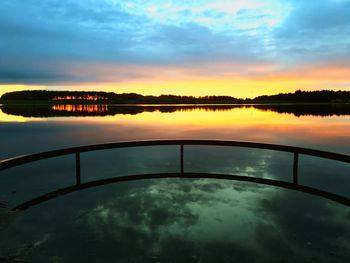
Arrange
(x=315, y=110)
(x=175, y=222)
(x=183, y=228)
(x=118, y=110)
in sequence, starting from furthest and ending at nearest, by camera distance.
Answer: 1. (x=118, y=110)
2. (x=315, y=110)
3. (x=175, y=222)
4. (x=183, y=228)

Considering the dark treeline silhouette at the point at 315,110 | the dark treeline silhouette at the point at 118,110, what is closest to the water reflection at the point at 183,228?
the dark treeline silhouette at the point at 118,110

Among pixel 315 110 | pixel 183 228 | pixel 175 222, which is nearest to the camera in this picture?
pixel 183 228

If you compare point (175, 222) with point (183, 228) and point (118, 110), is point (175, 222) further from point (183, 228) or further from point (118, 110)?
point (118, 110)

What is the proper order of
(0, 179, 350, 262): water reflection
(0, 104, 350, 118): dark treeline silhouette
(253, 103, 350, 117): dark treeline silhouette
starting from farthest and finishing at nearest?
(0, 104, 350, 118): dark treeline silhouette, (253, 103, 350, 117): dark treeline silhouette, (0, 179, 350, 262): water reflection

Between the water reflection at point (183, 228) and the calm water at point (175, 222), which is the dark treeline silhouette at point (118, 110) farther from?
the water reflection at point (183, 228)

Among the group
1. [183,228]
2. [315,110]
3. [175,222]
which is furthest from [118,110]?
[183,228]

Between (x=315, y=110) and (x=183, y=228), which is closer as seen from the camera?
(x=183, y=228)

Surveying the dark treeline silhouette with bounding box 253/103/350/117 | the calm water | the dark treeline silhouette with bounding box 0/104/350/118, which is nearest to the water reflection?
the calm water

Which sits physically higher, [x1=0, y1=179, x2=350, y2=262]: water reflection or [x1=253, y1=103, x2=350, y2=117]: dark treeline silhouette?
[x1=253, y1=103, x2=350, y2=117]: dark treeline silhouette

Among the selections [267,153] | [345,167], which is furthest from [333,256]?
[267,153]

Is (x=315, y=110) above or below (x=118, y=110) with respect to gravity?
above

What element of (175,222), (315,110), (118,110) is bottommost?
(175,222)

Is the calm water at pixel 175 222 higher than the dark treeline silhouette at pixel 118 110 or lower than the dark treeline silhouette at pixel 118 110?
lower

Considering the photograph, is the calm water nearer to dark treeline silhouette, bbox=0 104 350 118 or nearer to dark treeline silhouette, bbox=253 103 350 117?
dark treeline silhouette, bbox=0 104 350 118
